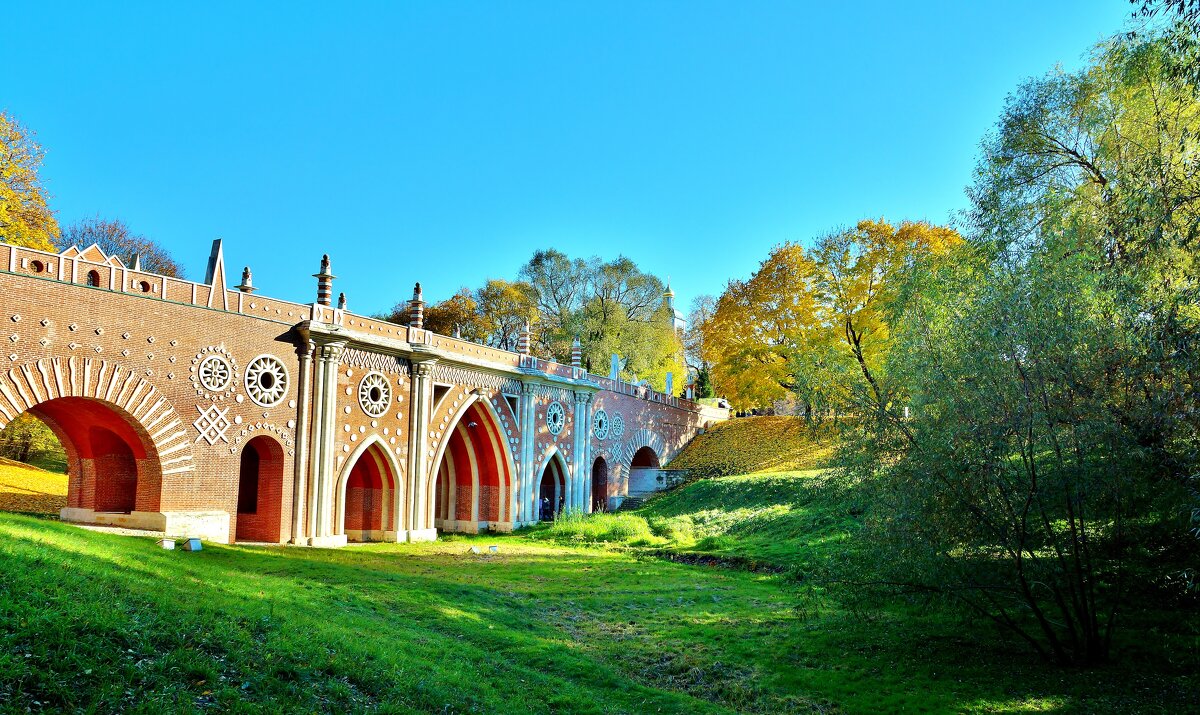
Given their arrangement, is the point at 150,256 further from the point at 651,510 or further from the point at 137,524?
the point at 651,510

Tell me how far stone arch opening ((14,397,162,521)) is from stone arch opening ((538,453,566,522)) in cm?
1427

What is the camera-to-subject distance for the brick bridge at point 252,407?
14.3 metres

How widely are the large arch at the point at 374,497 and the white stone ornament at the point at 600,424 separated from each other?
443 inches

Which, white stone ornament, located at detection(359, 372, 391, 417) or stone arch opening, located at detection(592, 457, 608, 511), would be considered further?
stone arch opening, located at detection(592, 457, 608, 511)

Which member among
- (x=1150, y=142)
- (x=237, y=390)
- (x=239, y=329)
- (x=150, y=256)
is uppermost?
(x=150, y=256)

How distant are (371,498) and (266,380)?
5127mm

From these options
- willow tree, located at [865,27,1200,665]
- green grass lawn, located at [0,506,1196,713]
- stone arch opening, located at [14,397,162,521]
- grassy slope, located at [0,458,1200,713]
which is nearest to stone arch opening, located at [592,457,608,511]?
grassy slope, located at [0,458,1200,713]

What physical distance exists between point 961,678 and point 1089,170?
413 inches

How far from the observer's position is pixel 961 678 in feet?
31.4

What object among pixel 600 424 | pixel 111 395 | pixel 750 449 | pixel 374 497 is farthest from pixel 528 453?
pixel 111 395

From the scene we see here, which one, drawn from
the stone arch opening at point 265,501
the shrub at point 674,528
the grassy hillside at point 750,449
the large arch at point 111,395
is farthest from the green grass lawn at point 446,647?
the grassy hillside at point 750,449

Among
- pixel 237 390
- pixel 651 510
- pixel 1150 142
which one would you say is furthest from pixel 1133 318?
pixel 651 510

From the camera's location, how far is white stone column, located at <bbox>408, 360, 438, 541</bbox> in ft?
70.1

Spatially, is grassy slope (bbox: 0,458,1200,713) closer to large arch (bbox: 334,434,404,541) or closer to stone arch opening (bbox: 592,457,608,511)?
large arch (bbox: 334,434,404,541)
